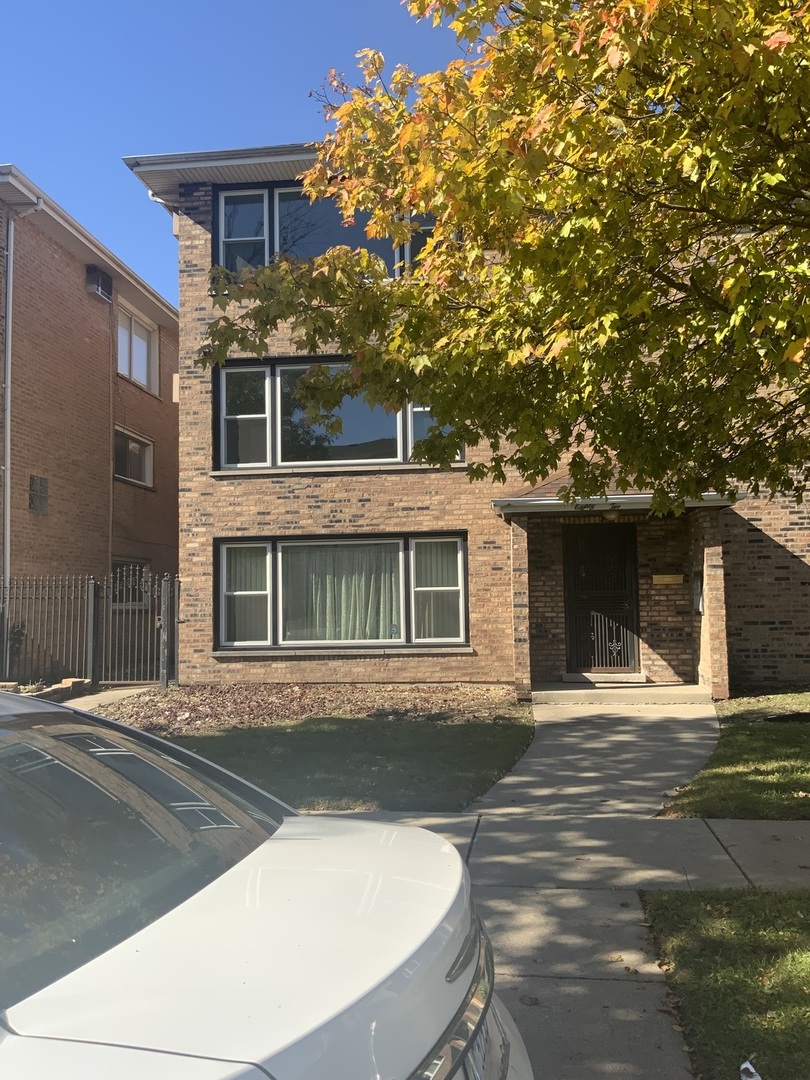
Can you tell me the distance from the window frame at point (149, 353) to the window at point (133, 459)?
1293 mm

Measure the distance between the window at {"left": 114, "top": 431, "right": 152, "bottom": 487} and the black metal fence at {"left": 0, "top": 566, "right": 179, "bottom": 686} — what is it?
4.03 m

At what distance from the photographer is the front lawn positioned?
7348mm

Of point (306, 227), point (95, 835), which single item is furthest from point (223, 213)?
point (95, 835)

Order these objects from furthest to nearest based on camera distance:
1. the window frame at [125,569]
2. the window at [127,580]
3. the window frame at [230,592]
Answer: the window frame at [125,569] < the window at [127,580] < the window frame at [230,592]

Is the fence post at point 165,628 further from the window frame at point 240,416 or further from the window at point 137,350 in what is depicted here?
the window at point 137,350

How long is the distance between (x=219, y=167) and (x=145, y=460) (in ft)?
27.1

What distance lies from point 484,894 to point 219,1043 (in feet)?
12.4

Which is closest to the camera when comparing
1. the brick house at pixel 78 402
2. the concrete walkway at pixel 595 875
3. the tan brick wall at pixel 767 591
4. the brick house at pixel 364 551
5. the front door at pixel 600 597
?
the concrete walkway at pixel 595 875

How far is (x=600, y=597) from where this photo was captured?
13.3 metres

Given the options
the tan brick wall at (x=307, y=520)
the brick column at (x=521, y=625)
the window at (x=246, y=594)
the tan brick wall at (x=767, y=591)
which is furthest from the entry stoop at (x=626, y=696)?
the window at (x=246, y=594)

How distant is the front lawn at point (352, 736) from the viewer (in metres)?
7.35

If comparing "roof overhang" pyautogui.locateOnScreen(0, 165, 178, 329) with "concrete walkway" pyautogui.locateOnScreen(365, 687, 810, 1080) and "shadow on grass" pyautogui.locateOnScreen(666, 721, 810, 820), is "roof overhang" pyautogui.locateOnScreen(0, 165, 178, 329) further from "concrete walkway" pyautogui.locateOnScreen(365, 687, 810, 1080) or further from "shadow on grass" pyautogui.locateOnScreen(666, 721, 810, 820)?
"shadow on grass" pyautogui.locateOnScreen(666, 721, 810, 820)

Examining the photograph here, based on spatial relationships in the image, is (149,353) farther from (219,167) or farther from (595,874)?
(595,874)

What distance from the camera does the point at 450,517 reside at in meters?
13.9
